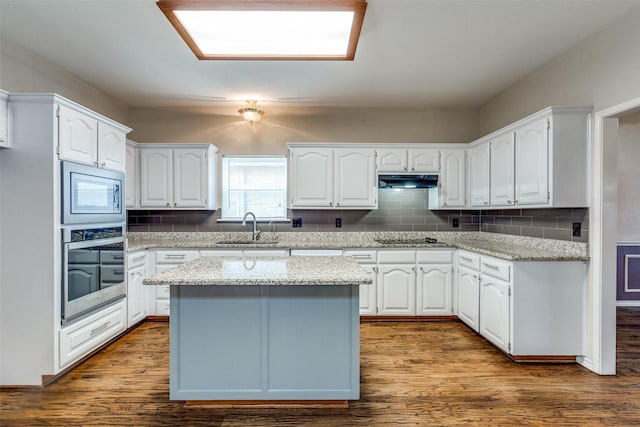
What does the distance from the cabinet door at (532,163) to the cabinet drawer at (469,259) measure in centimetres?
66

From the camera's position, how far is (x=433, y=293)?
3541 mm

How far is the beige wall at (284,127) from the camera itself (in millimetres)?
4105

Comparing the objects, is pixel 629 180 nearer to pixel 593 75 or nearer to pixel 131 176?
pixel 593 75

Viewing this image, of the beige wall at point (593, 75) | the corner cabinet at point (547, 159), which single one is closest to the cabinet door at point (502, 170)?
the corner cabinet at point (547, 159)

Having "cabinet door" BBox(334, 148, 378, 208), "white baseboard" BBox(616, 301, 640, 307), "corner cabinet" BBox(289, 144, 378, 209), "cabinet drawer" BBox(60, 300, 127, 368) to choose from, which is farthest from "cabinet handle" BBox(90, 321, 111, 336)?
"white baseboard" BBox(616, 301, 640, 307)

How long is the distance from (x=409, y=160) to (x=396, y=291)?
1575mm

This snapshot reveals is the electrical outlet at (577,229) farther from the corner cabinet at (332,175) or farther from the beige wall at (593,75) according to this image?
the corner cabinet at (332,175)

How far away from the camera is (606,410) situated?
77.0 inches

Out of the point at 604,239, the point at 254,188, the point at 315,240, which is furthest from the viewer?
the point at 254,188

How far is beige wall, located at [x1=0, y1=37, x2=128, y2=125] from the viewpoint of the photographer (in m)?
2.51

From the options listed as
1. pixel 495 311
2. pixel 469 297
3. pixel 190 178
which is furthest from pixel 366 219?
pixel 190 178

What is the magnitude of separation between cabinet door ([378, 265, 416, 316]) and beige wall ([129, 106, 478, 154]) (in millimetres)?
1752

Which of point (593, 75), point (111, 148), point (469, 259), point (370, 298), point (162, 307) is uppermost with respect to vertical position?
point (593, 75)

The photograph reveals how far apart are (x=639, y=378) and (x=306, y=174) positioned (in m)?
3.41
